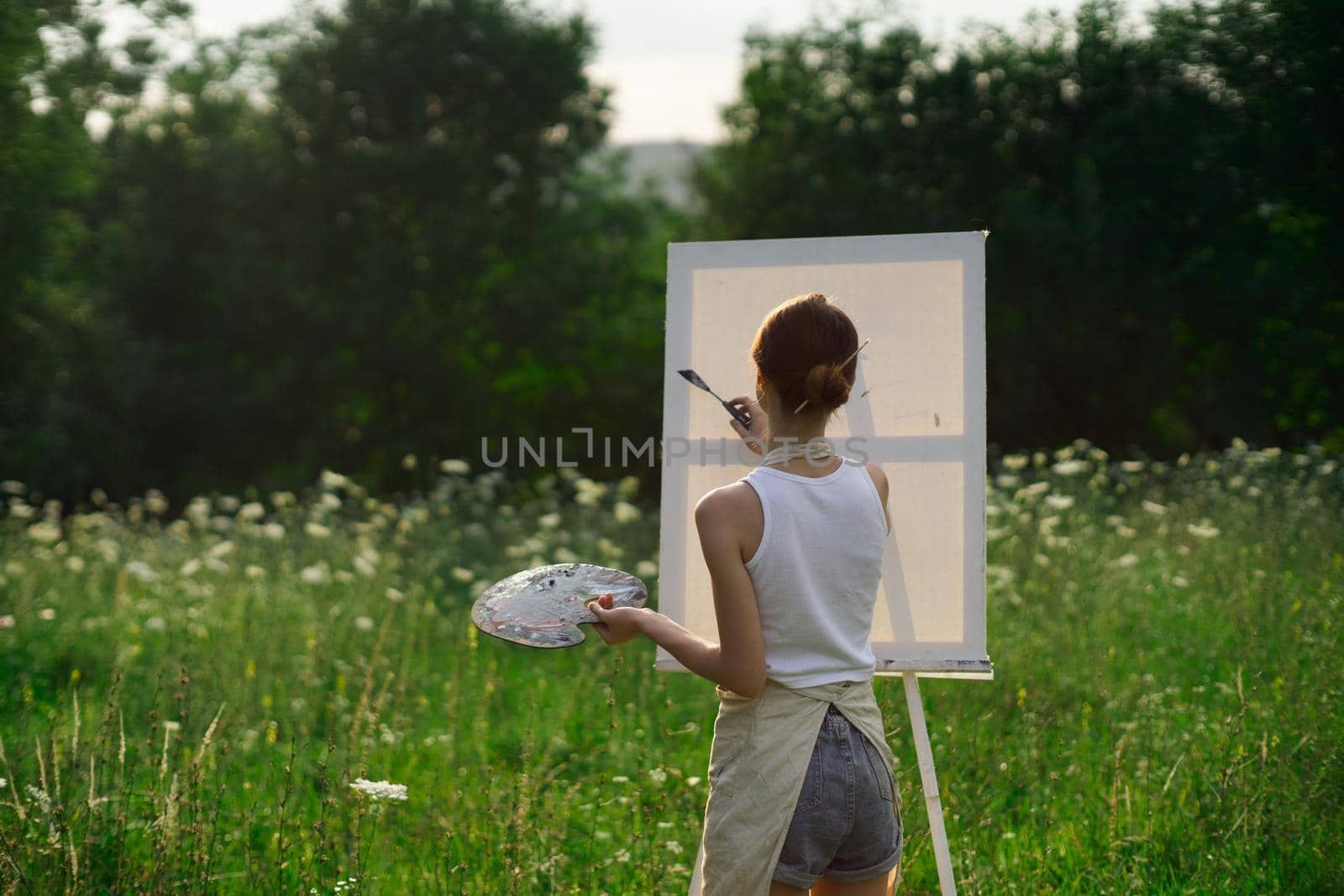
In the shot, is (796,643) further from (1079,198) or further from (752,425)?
(1079,198)

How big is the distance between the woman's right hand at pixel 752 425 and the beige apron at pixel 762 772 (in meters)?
0.61

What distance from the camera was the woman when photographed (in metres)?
1.88

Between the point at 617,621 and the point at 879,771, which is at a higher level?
the point at 617,621

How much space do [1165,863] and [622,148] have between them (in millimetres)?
16607

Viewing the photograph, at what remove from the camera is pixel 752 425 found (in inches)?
98.3

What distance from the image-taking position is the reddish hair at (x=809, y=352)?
187 cm

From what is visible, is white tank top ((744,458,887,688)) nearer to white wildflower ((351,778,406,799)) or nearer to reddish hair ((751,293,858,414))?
reddish hair ((751,293,858,414))

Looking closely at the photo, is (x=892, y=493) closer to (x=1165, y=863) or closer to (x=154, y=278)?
(x=1165, y=863)

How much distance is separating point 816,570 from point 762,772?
358 millimetres

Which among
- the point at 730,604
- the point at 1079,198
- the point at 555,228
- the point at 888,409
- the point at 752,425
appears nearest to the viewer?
the point at 730,604

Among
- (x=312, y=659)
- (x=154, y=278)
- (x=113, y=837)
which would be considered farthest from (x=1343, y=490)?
(x=154, y=278)

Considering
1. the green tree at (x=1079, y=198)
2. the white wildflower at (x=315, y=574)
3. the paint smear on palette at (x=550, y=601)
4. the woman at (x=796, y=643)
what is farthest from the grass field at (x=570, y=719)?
the green tree at (x=1079, y=198)

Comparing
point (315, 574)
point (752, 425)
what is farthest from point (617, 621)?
point (315, 574)

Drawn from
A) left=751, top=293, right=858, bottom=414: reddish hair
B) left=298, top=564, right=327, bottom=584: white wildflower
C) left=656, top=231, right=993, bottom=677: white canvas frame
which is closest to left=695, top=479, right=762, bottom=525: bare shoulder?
→ left=751, top=293, right=858, bottom=414: reddish hair
